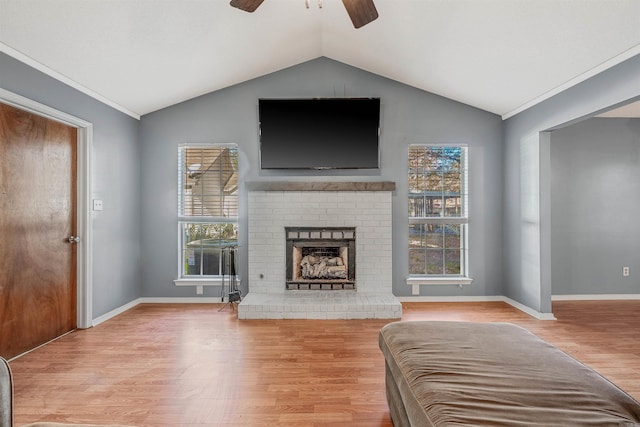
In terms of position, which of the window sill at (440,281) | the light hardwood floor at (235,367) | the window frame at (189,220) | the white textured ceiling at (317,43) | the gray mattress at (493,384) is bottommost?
the light hardwood floor at (235,367)

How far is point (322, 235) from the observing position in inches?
174

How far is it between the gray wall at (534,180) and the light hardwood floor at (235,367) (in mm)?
441

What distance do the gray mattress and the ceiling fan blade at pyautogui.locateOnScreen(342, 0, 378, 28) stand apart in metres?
2.01

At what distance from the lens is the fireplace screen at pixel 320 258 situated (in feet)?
14.3

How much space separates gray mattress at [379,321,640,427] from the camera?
115cm

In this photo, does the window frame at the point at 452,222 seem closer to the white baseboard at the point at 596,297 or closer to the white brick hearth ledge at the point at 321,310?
the white brick hearth ledge at the point at 321,310

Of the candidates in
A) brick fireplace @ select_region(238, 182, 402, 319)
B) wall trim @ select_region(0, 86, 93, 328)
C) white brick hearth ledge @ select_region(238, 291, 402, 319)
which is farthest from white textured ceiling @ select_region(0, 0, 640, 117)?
white brick hearth ledge @ select_region(238, 291, 402, 319)

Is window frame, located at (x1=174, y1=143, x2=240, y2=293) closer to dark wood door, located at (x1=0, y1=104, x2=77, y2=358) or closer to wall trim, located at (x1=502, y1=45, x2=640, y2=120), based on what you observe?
dark wood door, located at (x1=0, y1=104, x2=77, y2=358)

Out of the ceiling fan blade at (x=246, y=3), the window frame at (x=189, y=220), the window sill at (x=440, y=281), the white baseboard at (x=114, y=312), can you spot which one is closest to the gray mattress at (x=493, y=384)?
the ceiling fan blade at (x=246, y=3)

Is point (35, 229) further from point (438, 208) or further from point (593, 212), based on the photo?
point (593, 212)

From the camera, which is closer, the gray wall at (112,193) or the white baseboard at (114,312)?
the gray wall at (112,193)

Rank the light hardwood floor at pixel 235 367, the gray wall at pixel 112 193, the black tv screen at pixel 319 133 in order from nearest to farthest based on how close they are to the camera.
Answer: the light hardwood floor at pixel 235 367, the gray wall at pixel 112 193, the black tv screen at pixel 319 133

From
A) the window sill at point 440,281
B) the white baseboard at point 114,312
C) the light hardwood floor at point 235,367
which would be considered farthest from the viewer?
the window sill at point 440,281

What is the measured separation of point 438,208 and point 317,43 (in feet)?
8.55
